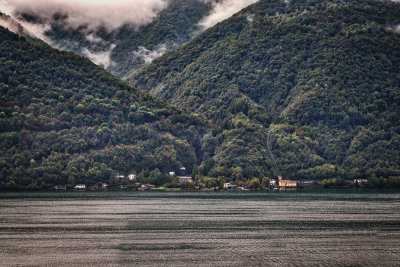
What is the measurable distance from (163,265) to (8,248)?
62.3ft

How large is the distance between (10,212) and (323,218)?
52477 mm

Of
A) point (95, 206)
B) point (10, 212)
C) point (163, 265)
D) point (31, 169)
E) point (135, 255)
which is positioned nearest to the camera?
point (163, 265)

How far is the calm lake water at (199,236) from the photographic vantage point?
64188 mm

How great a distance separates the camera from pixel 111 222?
311 feet

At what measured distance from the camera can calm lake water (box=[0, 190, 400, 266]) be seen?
64.2 meters

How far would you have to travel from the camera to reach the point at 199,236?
79750mm

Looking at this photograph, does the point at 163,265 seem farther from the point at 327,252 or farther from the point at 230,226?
the point at 230,226

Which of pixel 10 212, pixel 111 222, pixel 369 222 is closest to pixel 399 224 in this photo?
pixel 369 222

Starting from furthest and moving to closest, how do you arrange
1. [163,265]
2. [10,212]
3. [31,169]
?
[31,169] → [10,212] → [163,265]

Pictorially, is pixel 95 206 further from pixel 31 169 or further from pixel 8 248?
pixel 31 169

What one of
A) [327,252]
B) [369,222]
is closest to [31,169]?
[369,222]

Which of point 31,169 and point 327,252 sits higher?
point 31,169

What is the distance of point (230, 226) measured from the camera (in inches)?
3556

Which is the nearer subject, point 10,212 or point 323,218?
point 323,218
